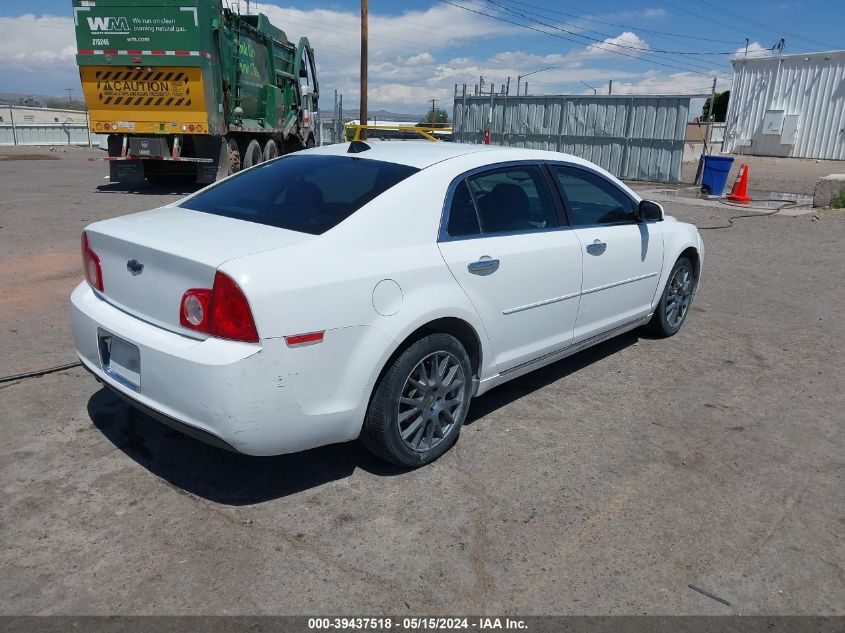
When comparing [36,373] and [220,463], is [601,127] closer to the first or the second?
[36,373]

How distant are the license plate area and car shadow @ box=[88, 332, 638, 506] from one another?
523mm

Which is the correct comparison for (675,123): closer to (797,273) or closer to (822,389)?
(797,273)

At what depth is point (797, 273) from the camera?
8.48 metres

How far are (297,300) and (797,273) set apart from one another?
7.69 m

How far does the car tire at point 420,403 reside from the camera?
10.6 feet

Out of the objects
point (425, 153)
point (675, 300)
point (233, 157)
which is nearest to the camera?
point (425, 153)

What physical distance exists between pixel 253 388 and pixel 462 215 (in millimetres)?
1525

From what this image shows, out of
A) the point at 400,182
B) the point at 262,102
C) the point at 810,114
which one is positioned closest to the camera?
the point at 400,182

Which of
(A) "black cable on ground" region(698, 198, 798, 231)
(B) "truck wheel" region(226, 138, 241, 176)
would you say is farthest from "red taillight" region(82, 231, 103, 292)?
(B) "truck wheel" region(226, 138, 241, 176)

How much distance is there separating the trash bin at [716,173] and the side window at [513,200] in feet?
45.7

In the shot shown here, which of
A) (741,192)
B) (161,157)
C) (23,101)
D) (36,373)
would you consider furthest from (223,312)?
(23,101)

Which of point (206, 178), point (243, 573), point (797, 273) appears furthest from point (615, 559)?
point (206, 178)

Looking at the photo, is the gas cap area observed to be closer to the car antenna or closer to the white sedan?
the white sedan

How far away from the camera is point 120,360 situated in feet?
10.4
